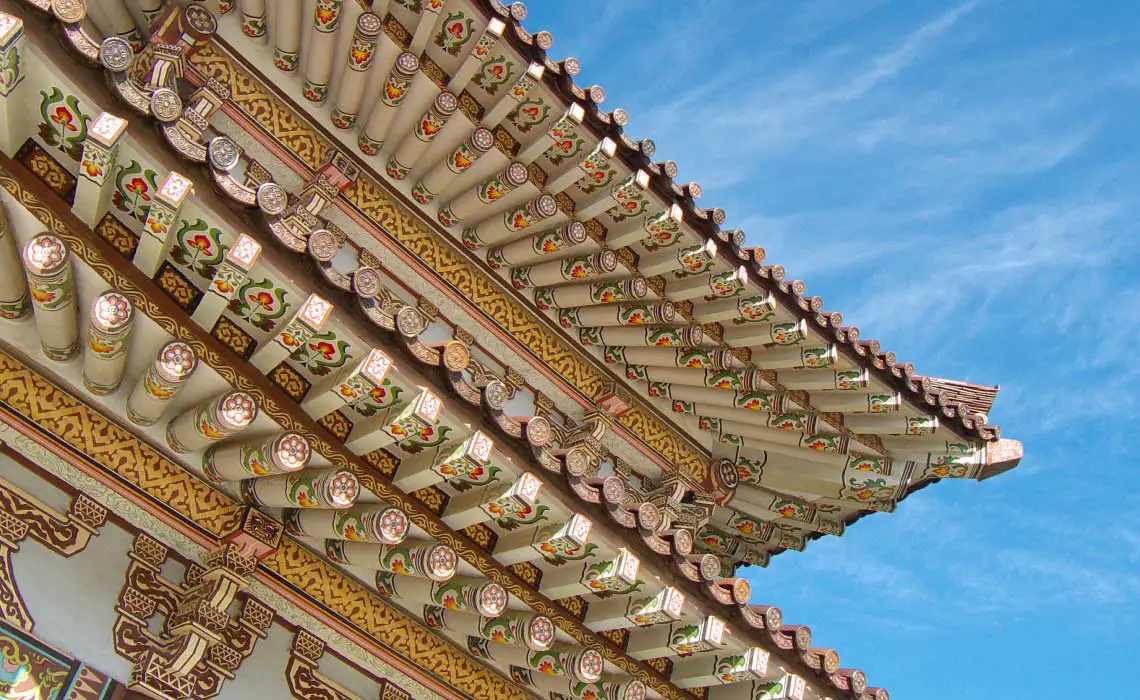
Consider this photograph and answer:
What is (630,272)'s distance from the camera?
1037 centimetres

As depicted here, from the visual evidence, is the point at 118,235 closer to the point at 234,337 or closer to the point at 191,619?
the point at 234,337

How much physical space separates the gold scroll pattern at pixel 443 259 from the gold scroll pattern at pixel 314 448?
3.60 m

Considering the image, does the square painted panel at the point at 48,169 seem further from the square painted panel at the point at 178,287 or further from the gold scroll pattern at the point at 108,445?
the gold scroll pattern at the point at 108,445

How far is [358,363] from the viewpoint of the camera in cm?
611

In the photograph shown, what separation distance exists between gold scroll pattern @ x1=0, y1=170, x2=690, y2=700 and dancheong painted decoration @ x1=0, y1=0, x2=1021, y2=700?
0.07 ft

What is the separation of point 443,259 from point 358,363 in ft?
13.8

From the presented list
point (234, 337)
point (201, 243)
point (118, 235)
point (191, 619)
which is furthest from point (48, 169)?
point (191, 619)

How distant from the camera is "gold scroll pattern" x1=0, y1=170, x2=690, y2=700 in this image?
568 cm

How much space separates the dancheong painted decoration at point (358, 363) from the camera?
18.6 feet

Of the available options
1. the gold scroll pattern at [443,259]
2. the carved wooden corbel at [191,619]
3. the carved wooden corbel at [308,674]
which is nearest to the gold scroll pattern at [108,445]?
the carved wooden corbel at [191,619]

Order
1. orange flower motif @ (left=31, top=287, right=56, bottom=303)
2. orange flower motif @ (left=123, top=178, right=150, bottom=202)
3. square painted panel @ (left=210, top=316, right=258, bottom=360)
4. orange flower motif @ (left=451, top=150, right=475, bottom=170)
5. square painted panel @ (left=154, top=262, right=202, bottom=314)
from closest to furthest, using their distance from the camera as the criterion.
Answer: orange flower motif @ (left=31, top=287, right=56, bottom=303), orange flower motif @ (left=123, top=178, right=150, bottom=202), square painted panel @ (left=154, top=262, right=202, bottom=314), square painted panel @ (left=210, top=316, right=258, bottom=360), orange flower motif @ (left=451, top=150, right=475, bottom=170)

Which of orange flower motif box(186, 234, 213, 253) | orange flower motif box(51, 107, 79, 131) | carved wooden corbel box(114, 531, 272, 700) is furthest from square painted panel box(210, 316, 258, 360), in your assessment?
orange flower motif box(51, 107, 79, 131)

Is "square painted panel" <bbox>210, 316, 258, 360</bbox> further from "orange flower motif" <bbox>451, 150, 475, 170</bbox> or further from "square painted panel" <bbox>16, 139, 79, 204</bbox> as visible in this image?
"orange flower motif" <bbox>451, 150, 475, 170</bbox>

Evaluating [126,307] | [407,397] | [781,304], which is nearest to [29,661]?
[126,307]
